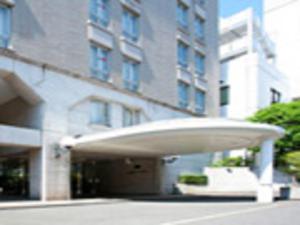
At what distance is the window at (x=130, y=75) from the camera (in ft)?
86.7

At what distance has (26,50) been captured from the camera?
20.0 m

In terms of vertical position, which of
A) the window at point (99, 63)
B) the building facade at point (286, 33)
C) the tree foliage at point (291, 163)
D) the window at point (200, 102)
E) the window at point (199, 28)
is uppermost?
the building facade at point (286, 33)

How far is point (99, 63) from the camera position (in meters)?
24.5

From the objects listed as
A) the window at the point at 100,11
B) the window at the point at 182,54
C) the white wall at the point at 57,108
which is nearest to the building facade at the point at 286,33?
the window at the point at 182,54

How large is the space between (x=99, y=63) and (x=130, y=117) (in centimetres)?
416

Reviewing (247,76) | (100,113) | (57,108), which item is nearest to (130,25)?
(100,113)

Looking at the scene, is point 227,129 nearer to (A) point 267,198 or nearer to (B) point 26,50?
(A) point 267,198

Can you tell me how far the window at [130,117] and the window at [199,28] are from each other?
35.5ft

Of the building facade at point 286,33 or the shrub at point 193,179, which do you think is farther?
the building facade at point 286,33

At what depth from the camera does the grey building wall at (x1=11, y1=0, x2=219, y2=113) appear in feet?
66.7

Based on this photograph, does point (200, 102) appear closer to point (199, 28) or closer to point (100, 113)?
point (199, 28)

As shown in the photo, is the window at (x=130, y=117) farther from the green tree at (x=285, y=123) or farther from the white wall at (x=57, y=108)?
the green tree at (x=285, y=123)

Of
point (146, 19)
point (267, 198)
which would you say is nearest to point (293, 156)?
point (267, 198)

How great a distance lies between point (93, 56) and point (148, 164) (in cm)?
846
